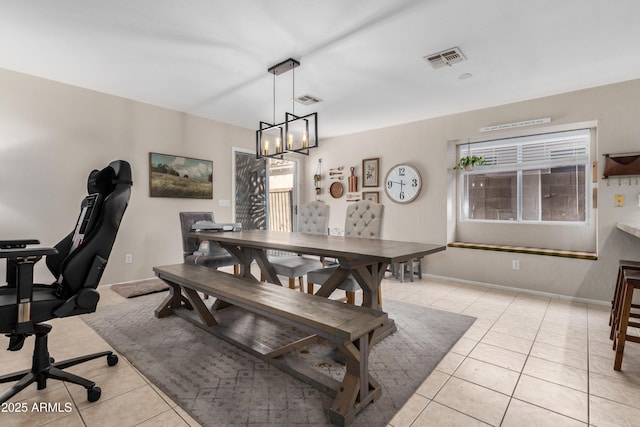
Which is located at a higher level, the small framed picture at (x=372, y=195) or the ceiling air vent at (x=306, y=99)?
the ceiling air vent at (x=306, y=99)

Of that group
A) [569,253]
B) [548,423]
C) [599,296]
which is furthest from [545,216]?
[548,423]

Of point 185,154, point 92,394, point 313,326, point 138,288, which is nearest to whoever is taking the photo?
point 313,326

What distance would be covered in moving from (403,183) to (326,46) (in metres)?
2.85

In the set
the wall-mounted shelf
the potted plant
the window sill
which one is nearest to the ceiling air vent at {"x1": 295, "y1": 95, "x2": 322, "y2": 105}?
the potted plant

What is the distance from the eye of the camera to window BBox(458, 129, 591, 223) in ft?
12.8

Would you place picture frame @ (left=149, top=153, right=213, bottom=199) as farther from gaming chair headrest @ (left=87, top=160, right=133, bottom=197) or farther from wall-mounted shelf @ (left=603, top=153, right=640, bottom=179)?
wall-mounted shelf @ (left=603, top=153, right=640, bottom=179)

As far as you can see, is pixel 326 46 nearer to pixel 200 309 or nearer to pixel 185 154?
pixel 200 309

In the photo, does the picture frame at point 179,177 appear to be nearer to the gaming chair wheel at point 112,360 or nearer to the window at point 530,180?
the gaming chair wheel at point 112,360

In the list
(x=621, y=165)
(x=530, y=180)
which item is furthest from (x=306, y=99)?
(x=621, y=165)

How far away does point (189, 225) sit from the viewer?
405 cm

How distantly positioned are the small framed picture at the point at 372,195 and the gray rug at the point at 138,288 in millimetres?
3432

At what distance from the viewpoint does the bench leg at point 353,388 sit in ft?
4.76

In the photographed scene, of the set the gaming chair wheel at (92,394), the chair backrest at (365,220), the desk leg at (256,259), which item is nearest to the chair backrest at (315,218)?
the chair backrest at (365,220)

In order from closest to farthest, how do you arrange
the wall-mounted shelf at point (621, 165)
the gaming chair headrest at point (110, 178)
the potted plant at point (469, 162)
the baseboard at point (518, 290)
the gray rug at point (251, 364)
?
the gray rug at point (251, 364)
the gaming chair headrest at point (110, 178)
the wall-mounted shelf at point (621, 165)
the baseboard at point (518, 290)
the potted plant at point (469, 162)
